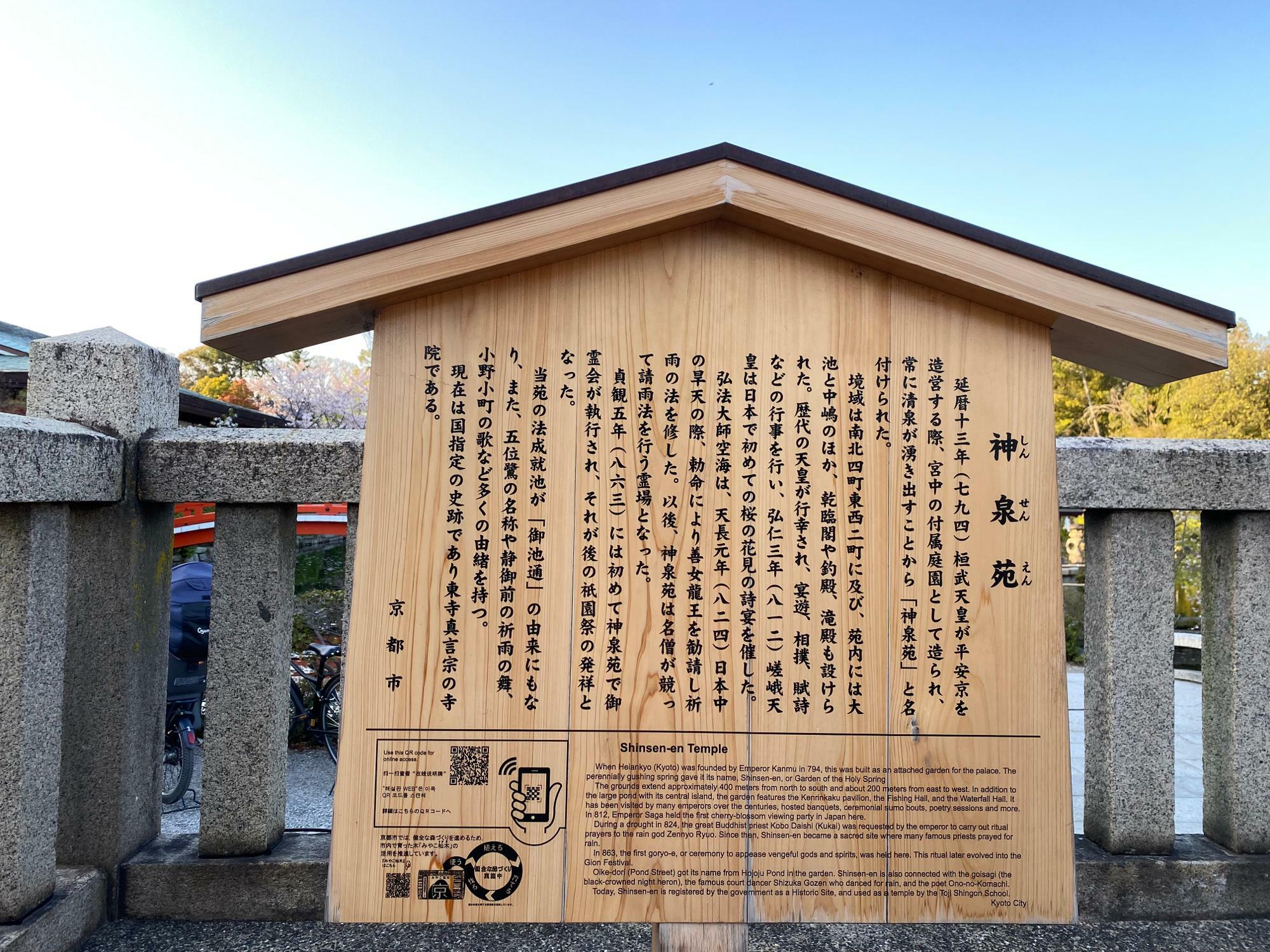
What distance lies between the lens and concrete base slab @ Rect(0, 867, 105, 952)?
7.77 ft

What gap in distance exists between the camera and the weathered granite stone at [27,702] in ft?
7.82

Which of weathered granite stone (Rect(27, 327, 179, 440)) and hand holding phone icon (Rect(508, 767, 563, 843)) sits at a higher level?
weathered granite stone (Rect(27, 327, 179, 440))

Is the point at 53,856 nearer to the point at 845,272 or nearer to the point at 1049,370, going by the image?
the point at 845,272

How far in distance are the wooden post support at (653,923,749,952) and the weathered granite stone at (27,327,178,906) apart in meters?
2.24

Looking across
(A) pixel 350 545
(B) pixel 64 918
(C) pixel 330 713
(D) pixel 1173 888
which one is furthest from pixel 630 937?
(C) pixel 330 713

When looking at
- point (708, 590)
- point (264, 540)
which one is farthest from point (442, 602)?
point (264, 540)

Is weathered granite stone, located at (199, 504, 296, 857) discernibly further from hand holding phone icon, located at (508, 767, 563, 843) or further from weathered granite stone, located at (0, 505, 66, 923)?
hand holding phone icon, located at (508, 767, 563, 843)

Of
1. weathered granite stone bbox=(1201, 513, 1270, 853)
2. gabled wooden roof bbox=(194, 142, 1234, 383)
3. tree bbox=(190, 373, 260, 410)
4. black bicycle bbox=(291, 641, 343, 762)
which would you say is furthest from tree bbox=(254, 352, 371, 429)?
weathered granite stone bbox=(1201, 513, 1270, 853)

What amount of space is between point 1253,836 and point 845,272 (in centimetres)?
293

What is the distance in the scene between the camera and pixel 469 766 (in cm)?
211

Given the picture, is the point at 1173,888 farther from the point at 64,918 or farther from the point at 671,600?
the point at 64,918

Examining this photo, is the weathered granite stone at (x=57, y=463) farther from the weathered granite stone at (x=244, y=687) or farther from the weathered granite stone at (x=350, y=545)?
the weathered granite stone at (x=350, y=545)

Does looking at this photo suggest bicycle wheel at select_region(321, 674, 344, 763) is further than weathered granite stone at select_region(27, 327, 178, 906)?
Yes

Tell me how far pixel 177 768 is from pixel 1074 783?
294 inches
